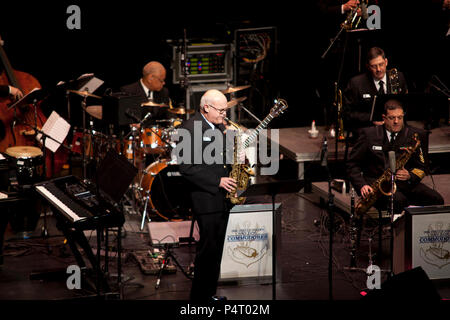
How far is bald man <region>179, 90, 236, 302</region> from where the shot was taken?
19.5ft

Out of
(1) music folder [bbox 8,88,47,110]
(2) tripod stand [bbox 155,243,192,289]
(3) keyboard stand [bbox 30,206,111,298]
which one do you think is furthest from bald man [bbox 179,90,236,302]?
(1) music folder [bbox 8,88,47,110]

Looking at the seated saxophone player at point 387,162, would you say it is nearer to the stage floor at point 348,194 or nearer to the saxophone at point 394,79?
the stage floor at point 348,194

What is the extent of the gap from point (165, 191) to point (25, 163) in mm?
1599

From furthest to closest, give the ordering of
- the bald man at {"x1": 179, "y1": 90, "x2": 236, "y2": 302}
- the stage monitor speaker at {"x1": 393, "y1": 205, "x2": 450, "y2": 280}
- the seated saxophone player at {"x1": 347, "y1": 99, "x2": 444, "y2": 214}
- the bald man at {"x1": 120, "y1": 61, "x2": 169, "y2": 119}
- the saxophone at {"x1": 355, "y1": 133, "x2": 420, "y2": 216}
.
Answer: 1. the bald man at {"x1": 120, "y1": 61, "x2": 169, "y2": 119}
2. the seated saxophone player at {"x1": 347, "y1": 99, "x2": 444, "y2": 214}
3. the saxophone at {"x1": 355, "y1": 133, "x2": 420, "y2": 216}
4. the stage monitor speaker at {"x1": 393, "y1": 205, "x2": 450, "y2": 280}
5. the bald man at {"x1": 179, "y1": 90, "x2": 236, "y2": 302}

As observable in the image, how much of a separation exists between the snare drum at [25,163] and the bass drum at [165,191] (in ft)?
4.08

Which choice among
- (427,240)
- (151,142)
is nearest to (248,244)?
(427,240)

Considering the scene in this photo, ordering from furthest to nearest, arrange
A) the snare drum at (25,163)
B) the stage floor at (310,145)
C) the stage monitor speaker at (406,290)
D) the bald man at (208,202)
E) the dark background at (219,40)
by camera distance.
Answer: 1. the dark background at (219,40)
2. the stage floor at (310,145)
3. the snare drum at (25,163)
4. the bald man at (208,202)
5. the stage monitor speaker at (406,290)

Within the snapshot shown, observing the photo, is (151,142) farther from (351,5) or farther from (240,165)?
(351,5)

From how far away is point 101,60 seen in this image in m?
10.2

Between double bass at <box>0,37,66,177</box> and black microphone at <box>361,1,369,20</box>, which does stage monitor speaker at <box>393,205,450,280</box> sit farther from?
double bass at <box>0,37,66,177</box>

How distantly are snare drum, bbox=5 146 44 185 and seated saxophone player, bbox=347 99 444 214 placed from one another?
3.23m

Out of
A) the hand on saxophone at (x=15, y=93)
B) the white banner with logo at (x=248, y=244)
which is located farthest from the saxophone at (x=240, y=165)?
the hand on saxophone at (x=15, y=93)

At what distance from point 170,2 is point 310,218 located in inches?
149

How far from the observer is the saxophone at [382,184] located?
7047mm
